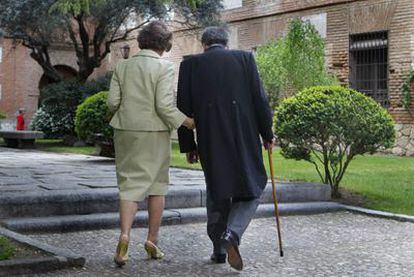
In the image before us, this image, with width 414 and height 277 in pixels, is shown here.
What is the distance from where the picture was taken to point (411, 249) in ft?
18.4

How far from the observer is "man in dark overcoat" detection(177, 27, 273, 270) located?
4590 mm

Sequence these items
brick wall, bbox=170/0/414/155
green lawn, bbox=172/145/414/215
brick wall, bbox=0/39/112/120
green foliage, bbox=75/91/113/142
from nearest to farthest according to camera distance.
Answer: green lawn, bbox=172/145/414/215
green foliage, bbox=75/91/113/142
brick wall, bbox=170/0/414/155
brick wall, bbox=0/39/112/120

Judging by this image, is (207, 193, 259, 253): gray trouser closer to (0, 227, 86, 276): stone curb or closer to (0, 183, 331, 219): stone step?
(0, 227, 86, 276): stone curb

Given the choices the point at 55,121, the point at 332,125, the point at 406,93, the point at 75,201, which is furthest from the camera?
the point at 55,121

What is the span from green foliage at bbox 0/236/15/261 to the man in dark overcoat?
1410mm

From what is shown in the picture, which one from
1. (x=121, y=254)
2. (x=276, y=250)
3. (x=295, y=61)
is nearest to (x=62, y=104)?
(x=295, y=61)

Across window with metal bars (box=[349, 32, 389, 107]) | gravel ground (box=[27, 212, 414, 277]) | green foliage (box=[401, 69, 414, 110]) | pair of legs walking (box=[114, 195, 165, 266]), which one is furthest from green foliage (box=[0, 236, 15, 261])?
window with metal bars (box=[349, 32, 389, 107])

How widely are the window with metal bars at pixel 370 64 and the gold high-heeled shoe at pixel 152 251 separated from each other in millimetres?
12823

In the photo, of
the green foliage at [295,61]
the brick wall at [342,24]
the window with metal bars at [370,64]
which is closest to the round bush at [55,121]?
the brick wall at [342,24]

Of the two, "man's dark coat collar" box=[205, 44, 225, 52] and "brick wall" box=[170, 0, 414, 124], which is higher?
"brick wall" box=[170, 0, 414, 124]

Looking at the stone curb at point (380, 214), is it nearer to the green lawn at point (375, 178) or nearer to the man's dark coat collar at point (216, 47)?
the green lawn at point (375, 178)

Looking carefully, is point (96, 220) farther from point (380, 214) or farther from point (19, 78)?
point (19, 78)

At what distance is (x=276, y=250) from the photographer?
5395 millimetres

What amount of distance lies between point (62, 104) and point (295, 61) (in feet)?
23.8
